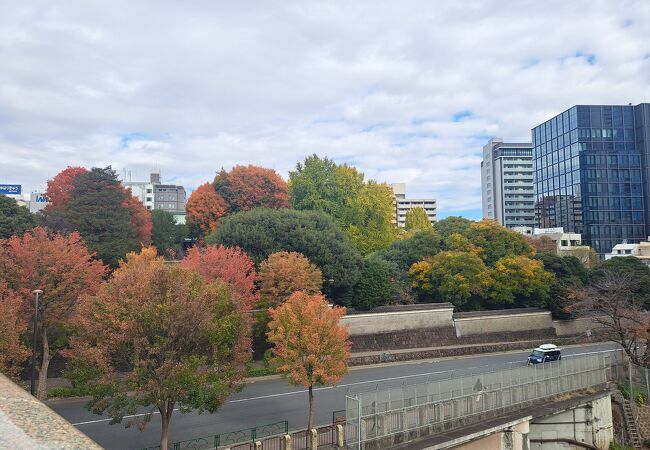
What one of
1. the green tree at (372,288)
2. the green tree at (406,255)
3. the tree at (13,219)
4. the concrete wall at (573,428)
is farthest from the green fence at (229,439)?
the green tree at (406,255)

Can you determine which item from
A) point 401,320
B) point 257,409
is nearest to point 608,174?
point 401,320

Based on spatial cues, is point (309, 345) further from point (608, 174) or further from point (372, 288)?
point (608, 174)

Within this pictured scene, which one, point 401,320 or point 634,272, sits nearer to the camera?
Result: point 401,320

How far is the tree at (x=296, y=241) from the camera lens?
36.7 metres

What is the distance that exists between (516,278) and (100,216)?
37636mm

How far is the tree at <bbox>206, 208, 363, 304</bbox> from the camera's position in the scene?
120 feet

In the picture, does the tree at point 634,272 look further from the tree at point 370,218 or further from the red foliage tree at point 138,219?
the red foliage tree at point 138,219

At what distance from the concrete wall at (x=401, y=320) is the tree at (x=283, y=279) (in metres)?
7.08

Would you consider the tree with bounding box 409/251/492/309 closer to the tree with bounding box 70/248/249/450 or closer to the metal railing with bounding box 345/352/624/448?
the metal railing with bounding box 345/352/624/448

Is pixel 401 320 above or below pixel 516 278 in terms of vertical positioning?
below

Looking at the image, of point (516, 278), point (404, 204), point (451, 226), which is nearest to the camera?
point (516, 278)

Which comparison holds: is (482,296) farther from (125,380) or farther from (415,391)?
(125,380)

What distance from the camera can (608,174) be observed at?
333 feet

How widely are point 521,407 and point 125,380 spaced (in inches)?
728
